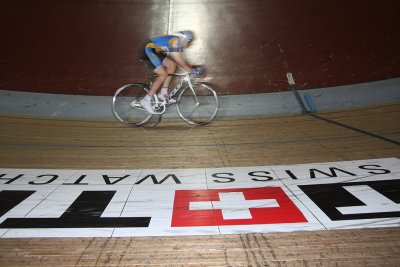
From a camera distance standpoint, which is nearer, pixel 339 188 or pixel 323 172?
pixel 339 188

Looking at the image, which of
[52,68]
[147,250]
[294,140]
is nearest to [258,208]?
[147,250]

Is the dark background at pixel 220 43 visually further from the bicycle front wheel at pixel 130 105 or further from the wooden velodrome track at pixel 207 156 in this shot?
the wooden velodrome track at pixel 207 156

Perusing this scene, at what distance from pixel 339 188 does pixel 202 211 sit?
0.89m

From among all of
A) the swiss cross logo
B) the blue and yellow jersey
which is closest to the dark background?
the blue and yellow jersey

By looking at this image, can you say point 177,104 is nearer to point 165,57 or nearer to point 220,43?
point 165,57

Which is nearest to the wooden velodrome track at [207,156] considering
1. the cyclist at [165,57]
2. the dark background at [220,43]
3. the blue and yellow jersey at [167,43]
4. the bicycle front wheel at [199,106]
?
the bicycle front wheel at [199,106]

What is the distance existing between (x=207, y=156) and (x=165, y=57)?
64.3 inches

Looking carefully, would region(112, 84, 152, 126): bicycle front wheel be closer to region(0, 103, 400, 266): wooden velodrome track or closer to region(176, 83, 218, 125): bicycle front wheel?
region(0, 103, 400, 266): wooden velodrome track

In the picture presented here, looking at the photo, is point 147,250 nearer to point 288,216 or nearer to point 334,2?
point 288,216

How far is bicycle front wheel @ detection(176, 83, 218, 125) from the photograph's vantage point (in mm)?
4363

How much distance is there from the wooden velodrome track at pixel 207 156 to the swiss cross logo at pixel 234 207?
0.55 ft

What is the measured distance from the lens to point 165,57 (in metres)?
4.11

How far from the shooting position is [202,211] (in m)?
1.88

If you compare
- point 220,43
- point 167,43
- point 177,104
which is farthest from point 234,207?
point 220,43
